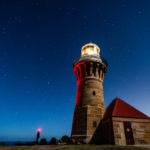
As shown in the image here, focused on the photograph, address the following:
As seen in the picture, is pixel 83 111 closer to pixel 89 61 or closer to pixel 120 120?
pixel 120 120

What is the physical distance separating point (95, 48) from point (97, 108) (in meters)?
11.8

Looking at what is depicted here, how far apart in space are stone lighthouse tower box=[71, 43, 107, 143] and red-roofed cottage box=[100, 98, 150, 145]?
218cm

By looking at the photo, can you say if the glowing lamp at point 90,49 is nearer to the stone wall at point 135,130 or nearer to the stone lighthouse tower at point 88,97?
the stone lighthouse tower at point 88,97

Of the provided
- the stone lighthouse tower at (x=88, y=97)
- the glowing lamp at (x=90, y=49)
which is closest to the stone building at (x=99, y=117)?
the stone lighthouse tower at (x=88, y=97)

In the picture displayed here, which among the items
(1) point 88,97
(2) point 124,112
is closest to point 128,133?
(2) point 124,112

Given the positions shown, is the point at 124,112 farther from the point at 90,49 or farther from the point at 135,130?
the point at 90,49

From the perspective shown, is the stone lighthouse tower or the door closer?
the door

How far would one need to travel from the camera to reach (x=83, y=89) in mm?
18172

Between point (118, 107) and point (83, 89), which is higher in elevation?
point (83, 89)

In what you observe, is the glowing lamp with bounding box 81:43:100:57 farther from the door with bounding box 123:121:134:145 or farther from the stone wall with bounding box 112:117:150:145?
the door with bounding box 123:121:134:145

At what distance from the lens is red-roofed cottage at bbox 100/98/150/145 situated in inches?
480

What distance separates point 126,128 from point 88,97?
21.2ft

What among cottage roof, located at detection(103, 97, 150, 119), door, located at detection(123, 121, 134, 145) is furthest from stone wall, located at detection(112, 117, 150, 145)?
cottage roof, located at detection(103, 97, 150, 119)

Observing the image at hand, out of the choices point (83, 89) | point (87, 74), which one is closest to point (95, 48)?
point (87, 74)
